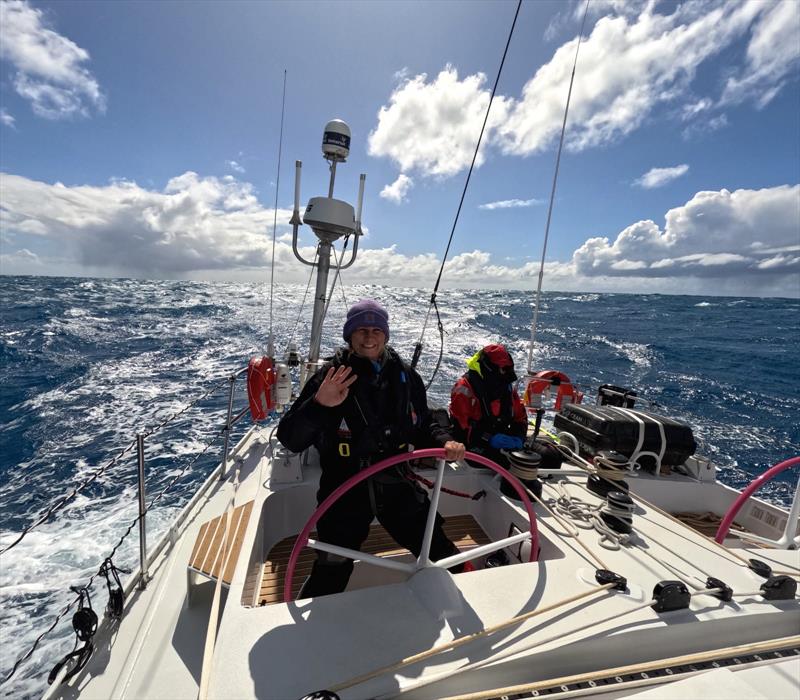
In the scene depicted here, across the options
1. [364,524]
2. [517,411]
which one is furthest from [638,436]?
[364,524]

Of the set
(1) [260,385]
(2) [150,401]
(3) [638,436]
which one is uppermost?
(1) [260,385]

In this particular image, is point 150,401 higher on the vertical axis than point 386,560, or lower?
lower

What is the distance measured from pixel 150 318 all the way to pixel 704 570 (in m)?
31.3

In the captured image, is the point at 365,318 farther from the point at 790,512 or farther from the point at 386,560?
the point at 790,512

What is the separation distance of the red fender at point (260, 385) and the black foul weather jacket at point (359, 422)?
6.21 feet

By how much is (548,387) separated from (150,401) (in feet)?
34.4

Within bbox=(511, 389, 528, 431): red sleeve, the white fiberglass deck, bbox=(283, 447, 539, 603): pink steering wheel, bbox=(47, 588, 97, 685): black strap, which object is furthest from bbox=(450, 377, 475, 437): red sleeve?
bbox=(47, 588, 97, 685): black strap

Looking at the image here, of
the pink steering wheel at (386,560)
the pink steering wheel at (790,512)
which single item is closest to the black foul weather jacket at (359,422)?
the pink steering wheel at (386,560)

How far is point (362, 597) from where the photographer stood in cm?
177

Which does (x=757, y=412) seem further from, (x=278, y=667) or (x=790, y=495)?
(x=278, y=667)

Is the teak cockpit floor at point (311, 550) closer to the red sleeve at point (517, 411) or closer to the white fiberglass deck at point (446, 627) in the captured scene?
the white fiberglass deck at point (446, 627)

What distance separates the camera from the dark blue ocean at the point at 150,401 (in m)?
4.68

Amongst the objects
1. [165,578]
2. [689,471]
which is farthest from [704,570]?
[165,578]

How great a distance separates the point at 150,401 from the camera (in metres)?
10.6
